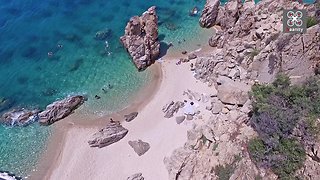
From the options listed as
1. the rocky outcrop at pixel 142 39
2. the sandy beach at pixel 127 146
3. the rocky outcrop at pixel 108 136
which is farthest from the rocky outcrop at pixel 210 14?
the rocky outcrop at pixel 108 136

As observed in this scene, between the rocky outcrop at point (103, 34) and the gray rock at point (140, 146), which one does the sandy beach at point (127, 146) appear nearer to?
the gray rock at point (140, 146)

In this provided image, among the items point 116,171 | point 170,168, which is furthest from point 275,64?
point 116,171

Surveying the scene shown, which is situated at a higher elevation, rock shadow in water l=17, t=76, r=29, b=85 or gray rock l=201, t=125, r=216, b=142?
rock shadow in water l=17, t=76, r=29, b=85

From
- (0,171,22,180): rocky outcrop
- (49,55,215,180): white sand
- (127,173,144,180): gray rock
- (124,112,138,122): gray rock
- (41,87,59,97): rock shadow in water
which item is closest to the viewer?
(127,173,144,180): gray rock

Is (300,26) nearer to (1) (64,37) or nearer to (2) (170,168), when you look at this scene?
(2) (170,168)

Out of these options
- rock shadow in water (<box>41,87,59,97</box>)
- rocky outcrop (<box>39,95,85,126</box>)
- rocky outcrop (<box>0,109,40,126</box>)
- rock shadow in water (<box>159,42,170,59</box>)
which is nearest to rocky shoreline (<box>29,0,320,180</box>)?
rock shadow in water (<box>159,42,170,59</box>)

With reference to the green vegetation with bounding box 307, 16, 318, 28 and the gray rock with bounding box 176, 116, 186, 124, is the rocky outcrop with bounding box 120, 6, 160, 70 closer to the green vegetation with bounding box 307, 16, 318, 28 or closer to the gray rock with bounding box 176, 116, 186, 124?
the gray rock with bounding box 176, 116, 186, 124
